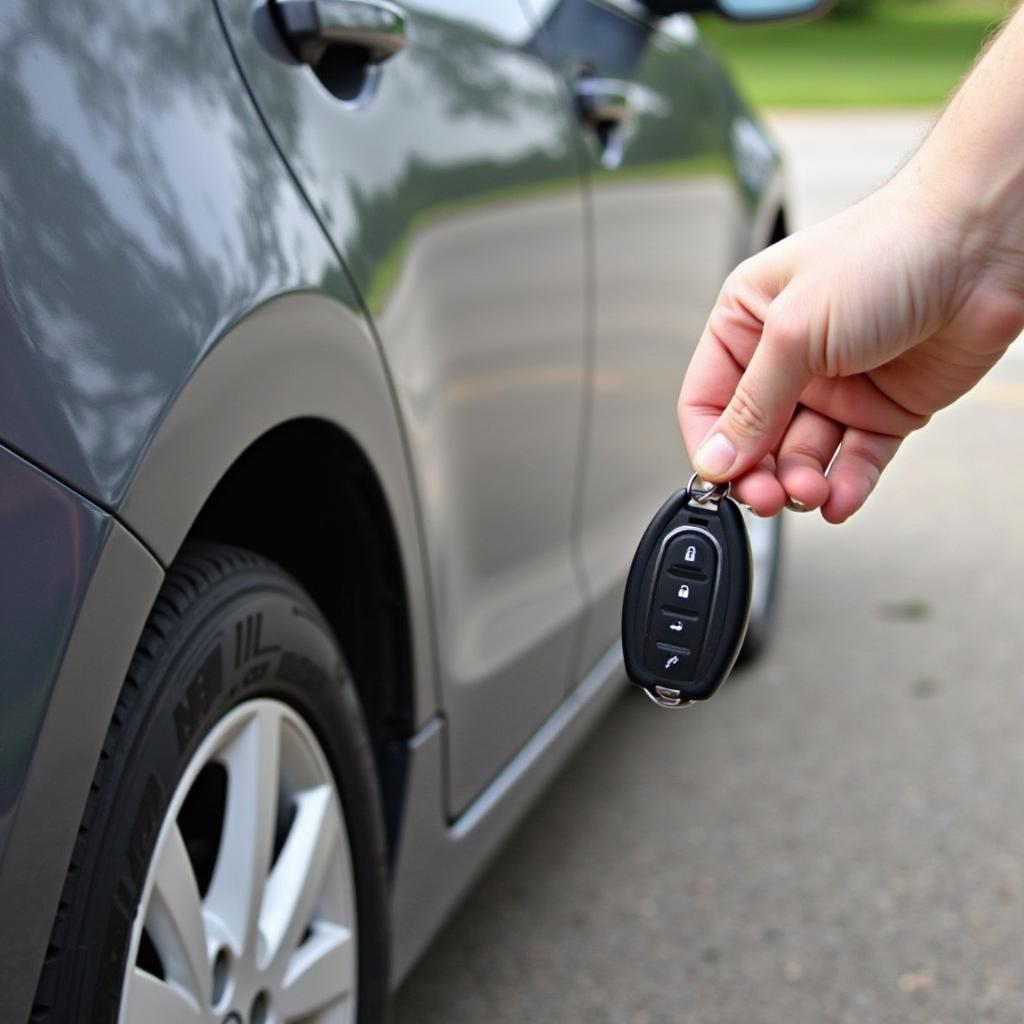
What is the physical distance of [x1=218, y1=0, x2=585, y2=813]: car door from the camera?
1646 mm

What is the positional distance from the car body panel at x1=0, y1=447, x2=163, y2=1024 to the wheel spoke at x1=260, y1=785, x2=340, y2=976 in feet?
1.36

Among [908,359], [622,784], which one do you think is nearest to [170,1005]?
[908,359]

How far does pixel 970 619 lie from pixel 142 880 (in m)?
3.12

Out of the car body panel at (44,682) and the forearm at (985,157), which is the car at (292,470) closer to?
the car body panel at (44,682)

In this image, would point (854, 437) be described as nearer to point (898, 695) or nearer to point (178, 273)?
point (178, 273)

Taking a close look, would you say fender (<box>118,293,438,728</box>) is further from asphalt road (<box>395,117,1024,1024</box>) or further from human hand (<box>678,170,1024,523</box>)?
asphalt road (<box>395,117,1024,1024</box>)

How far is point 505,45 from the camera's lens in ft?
7.13

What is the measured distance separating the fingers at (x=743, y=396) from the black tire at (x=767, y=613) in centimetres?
220

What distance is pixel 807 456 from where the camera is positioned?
151 centimetres

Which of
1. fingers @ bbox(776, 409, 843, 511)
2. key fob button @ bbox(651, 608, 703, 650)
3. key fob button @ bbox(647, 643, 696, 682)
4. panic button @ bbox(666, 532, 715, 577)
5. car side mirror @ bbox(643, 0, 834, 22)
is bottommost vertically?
car side mirror @ bbox(643, 0, 834, 22)

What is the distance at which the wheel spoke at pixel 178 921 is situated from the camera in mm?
1348

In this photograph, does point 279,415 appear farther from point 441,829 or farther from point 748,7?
point 748,7

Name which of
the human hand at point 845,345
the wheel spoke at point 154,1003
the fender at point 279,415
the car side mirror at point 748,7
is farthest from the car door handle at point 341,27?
the car side mirror at point 748,7

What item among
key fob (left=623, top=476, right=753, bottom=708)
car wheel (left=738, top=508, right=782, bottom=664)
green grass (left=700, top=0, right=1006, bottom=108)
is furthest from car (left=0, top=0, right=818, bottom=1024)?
green grass (left=700, top=0, right=1006, bottom=108)
